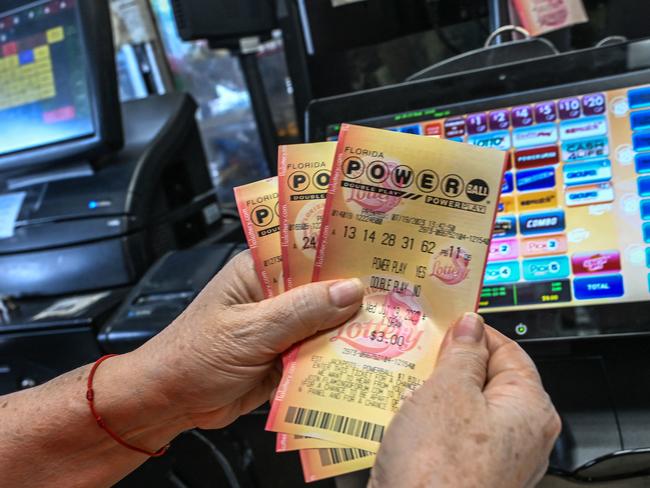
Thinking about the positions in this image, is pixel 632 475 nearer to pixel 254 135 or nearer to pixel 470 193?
pixel 470 193

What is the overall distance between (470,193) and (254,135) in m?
1.24

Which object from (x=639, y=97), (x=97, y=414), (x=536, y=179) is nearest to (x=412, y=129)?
(x=536, y=179)

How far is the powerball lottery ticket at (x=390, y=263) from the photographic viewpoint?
1.44 ft

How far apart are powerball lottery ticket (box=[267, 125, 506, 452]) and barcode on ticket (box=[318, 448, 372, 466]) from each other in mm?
14

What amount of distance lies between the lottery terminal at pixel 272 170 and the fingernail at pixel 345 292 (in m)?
0.26

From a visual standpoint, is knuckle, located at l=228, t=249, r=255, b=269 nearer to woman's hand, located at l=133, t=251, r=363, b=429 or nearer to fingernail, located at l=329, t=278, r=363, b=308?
woman's hand, located at l=133, t=251, r=363, b=429

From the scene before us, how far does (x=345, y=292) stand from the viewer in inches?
18.1

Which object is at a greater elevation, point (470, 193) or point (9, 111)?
point (9, 111)

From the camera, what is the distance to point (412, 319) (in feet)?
1.53

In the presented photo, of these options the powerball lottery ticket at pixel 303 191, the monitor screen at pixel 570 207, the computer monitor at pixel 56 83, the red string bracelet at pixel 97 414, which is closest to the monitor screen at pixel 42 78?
the computer monitor at pixel 56 83

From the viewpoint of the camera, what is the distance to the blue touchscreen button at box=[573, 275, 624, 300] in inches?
24.2

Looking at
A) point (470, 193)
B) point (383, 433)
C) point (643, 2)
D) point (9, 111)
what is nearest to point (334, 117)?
point (470, 193)

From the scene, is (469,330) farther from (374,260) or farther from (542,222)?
(542,222)

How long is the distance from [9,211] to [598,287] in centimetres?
111
